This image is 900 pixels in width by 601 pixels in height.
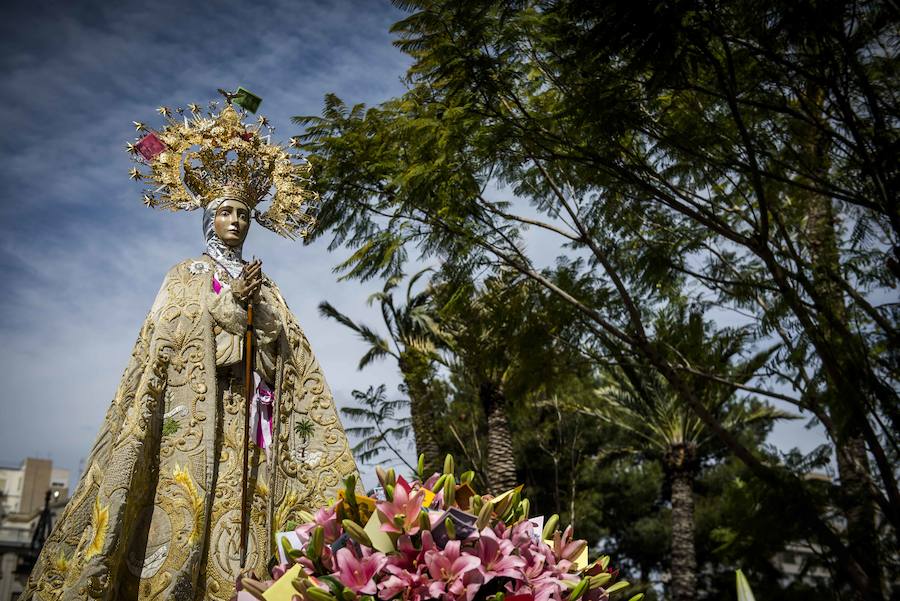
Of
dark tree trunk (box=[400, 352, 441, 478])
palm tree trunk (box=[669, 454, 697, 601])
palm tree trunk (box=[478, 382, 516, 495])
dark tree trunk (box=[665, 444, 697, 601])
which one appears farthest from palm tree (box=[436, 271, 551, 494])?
palm tree trunk (box=[669, 454, 697, 601])

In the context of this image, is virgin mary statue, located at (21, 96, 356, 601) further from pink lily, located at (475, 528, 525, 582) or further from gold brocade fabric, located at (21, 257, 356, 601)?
pink lily, located at (475, 528, 525, 582)

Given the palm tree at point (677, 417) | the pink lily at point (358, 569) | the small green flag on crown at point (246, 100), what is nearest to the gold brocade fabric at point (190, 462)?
the small green flag on crown at point (246, 100)

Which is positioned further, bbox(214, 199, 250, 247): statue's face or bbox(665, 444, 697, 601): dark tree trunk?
bbox(665, 444, 697, 601): dark tree trunk

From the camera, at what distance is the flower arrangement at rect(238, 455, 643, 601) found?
6.48 feet

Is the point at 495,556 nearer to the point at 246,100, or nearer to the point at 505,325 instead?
the point at 246,100

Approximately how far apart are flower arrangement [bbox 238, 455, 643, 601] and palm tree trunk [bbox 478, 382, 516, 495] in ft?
47.9

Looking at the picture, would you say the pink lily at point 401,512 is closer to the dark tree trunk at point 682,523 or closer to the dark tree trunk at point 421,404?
the dark tree trunk at point 421,404

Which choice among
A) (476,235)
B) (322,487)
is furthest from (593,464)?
(322,487)

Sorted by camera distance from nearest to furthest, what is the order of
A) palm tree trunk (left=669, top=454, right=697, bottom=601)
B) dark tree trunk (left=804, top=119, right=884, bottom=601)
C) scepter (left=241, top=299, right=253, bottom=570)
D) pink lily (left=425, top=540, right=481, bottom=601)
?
pink lily (left=425, top=540, right=481, bottom=601)
scepter (left=241, top=299, right=253, bottom=570)
dark tree trunk (left=804, top=119, right=884, bottom=601)
palm tree trunk (left=669, top=454, right=697, bottom=601)

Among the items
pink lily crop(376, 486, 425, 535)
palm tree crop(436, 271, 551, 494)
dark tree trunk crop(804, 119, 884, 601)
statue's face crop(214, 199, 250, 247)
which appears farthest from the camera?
palm tree crop(436, 271, 551, 494)

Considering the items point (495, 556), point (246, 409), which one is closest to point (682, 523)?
point (246, 409)

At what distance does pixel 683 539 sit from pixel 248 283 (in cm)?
1653

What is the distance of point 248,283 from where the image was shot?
15.2 ft

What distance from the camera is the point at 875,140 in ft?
22.6
